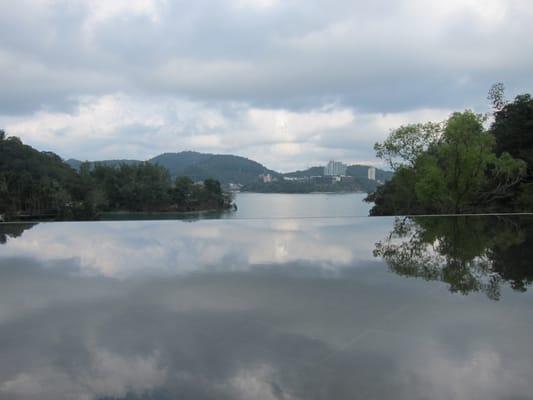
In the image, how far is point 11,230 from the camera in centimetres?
526

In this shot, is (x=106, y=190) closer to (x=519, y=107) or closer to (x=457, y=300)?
(x=519, y=107)

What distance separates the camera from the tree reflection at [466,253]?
2822 millimetres

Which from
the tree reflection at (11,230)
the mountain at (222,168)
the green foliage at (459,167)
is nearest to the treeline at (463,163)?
the green foliage at (459,167)

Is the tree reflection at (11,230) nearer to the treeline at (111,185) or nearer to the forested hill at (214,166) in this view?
the treeline at (111,185)

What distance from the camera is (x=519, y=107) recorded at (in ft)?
66.4

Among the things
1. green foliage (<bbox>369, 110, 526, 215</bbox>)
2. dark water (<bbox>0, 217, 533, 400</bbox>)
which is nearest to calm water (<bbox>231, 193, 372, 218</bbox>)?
green foliage (<bbox>369, 110, 526, 215</bbox>)

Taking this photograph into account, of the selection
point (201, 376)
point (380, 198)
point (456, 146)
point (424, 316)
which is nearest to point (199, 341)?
point (201, 376)

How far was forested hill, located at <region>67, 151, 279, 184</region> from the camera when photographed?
4446 inches

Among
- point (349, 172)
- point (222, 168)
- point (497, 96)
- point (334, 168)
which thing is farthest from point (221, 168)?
point (497, 96)

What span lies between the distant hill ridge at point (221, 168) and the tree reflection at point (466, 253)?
9327 centimetres

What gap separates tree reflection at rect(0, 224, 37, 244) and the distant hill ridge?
9406 cm

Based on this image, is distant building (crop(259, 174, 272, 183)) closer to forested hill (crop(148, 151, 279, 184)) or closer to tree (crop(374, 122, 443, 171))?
forested hill (crop(148, 151, 279, 184))

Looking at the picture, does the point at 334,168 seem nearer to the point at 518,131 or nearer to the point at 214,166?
the point at 214,166

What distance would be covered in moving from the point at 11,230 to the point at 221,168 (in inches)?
4654
